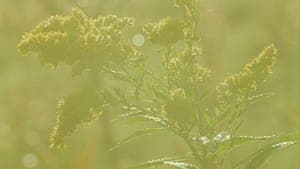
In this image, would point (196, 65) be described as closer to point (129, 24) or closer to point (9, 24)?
point (129, 24)

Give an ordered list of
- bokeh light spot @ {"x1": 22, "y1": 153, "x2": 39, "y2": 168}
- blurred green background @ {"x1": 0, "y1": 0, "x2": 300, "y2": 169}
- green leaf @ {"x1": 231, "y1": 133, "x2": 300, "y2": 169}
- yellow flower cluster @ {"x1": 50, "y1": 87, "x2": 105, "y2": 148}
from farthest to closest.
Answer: bokeh light spot @ {"x1": 22, "y1": 153, "x2": 39, "y2": 168}
blurred green background @ {"x1": 0, "y1": 0, "x2": 300, "y2": 169}
yellow flower cluster @ {"x1": 50, "y1": 87, "x2": 105, "y2": 148}
green leaf @ {"x1": 231, "y1": 133, "x2": 300, "y2": 169}

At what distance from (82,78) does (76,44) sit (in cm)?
334

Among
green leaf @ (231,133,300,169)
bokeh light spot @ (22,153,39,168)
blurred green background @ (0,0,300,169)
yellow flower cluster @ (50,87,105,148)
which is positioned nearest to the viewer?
green leaf @ (231,133,300,169)

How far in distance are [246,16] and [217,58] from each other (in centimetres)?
357

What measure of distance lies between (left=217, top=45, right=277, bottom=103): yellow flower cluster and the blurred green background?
1.34 meters

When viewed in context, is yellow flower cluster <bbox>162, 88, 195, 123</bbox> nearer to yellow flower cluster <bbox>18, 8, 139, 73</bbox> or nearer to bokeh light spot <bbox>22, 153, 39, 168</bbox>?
yellow flower cluster <bbox>18, 8, 139, 73</bbox>

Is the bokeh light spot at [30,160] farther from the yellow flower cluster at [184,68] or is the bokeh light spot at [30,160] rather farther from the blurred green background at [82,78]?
the yellow flower cluster at [184,68]

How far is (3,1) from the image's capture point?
14.8ft

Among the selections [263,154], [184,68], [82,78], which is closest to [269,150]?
[263,154]

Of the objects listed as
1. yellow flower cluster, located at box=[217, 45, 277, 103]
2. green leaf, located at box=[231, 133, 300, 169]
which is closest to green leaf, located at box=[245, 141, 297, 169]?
green leaf, located at box=[231, 133, 300, 169]

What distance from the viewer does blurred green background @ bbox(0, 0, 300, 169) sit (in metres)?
3.57

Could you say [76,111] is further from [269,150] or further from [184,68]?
[269,150]

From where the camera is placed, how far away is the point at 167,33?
167cm

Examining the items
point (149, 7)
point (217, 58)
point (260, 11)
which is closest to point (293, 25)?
point (217, 58)
